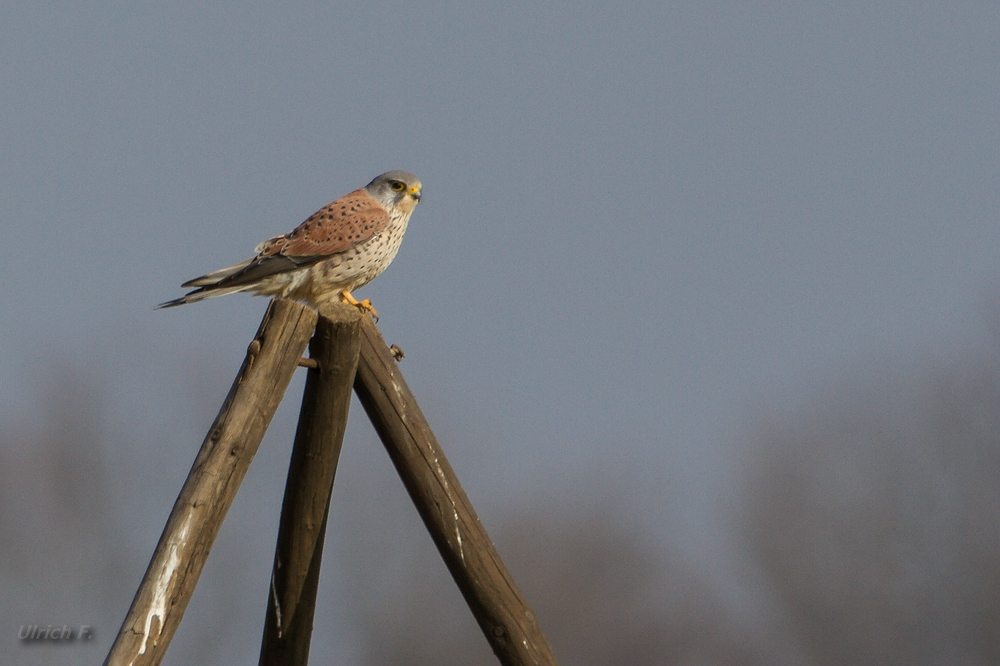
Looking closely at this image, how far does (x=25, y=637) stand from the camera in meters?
4.86

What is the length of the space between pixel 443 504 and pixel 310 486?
439mm

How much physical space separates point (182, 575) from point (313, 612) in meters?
0.93

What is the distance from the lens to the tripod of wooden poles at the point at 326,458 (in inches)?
126

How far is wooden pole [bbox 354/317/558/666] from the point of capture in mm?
3564

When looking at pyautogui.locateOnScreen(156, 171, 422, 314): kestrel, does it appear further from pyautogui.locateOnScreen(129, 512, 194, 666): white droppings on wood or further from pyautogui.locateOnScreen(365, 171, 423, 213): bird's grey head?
pyautogui.locateOnScreen(129, 512, 194, 666): white droppings on wood

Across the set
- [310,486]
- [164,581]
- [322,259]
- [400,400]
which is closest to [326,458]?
[310,486]

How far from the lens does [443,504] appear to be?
11.8 feet

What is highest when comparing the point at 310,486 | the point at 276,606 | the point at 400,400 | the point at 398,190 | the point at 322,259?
the point at 398,190

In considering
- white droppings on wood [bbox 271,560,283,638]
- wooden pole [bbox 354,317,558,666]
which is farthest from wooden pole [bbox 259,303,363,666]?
wooden pole [bbox 354,317,558,666]

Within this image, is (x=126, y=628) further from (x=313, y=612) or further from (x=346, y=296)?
(x=346, y=296)

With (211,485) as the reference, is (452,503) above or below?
below

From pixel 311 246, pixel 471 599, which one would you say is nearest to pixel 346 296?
pixel 311 246

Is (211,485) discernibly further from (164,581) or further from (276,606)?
(276,606)

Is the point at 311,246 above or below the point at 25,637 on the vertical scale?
above
